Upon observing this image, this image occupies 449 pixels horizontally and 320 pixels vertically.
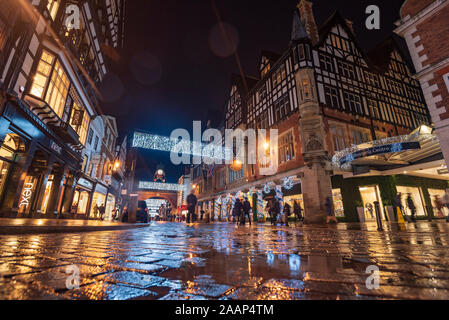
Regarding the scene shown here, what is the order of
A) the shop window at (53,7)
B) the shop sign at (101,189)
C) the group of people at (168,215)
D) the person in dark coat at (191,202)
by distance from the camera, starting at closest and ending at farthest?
the shop window at (53,7) → the person in dark coat at (191,202) → the shop sign at (101,189) → the group of people at (168,215)

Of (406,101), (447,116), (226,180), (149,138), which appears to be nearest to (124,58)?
(149,138)

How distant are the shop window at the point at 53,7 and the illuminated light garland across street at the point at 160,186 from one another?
1462 inches

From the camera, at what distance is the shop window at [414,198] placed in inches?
677

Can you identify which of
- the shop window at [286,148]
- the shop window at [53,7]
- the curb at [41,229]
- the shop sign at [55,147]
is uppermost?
the shop window at [53,7]

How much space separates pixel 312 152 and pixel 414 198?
37.9ft

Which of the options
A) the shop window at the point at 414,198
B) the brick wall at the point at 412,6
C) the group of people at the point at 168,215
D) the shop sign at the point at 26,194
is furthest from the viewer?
the group of people at the point at 168,215

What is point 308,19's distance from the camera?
19.3 m

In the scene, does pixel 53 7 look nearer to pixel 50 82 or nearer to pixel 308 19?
pixel 50 82

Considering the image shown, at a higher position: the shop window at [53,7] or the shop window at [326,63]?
the shop window at [326,63]

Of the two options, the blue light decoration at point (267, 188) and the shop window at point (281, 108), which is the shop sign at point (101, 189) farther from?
the shop window at point (281, 108)

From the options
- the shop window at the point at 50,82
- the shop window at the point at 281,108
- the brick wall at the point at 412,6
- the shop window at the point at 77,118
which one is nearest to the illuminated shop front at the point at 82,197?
the shop window at the point at 77,118

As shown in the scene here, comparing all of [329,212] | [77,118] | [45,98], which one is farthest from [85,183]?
[329,212]

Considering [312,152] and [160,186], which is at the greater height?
[160,186]

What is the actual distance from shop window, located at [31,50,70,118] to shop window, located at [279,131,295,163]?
16.3m
